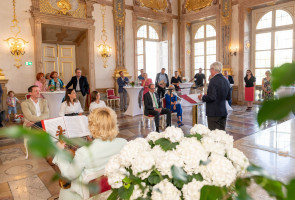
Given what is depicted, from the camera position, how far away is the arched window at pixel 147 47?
1212 centimetres

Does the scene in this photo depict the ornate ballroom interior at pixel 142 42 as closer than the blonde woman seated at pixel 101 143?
No

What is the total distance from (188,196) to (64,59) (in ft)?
37.4

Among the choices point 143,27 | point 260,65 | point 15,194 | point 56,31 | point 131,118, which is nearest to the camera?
point 15,194

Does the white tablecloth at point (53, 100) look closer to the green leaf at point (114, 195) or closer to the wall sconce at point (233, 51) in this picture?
the green leaf at point (114, 195)

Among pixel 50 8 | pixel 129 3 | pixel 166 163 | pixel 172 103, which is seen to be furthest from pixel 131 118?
pixel 166 163

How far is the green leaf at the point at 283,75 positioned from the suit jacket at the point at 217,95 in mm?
3838

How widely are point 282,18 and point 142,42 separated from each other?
20.5ft

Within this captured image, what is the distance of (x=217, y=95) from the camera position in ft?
13.4

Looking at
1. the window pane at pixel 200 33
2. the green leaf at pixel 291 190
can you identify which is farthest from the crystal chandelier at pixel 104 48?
the green leaf at pixel 291 190

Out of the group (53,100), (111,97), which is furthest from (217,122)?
(111,97)

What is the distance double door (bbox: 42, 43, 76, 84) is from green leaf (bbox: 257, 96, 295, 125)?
11322 millimetres

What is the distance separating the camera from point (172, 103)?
659 cm

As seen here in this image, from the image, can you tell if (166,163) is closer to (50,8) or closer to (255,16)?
(50,8)

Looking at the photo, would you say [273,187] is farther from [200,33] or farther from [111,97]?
[200,33]
